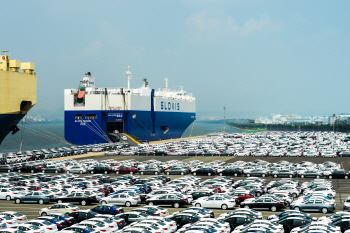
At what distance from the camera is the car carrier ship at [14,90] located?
1460 inches

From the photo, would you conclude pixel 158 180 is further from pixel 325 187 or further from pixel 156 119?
pixel 156 119

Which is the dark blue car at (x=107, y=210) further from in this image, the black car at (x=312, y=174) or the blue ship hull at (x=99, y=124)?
the blue ship hull at (x=99, y=124)

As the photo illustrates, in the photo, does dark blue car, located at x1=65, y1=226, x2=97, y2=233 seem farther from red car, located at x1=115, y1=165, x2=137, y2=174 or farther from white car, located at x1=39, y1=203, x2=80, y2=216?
red car, located at x1=115, y1=165, x2=137, y2=174

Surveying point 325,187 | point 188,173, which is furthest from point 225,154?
point 325,187

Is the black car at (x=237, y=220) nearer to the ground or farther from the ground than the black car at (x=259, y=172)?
farther from the ground

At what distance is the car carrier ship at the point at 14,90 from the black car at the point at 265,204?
23900 mm

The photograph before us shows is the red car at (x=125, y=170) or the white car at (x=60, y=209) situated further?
the red car at (x=125, y=170)

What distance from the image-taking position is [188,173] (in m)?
45.8

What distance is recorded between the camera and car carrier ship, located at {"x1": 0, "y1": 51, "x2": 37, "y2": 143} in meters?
37.1

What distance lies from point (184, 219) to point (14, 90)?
80.3 feet

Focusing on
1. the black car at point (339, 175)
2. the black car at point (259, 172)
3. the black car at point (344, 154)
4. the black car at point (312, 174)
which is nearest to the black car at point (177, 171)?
the black car at point (259, 172)

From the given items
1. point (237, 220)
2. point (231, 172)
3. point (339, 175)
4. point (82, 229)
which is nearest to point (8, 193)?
point (82, 229)

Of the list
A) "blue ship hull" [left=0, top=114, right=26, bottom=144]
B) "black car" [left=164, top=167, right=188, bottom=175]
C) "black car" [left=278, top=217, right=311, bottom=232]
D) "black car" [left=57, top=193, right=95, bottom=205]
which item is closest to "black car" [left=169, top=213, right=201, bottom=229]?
"black car" [left=278, top=217, right=311, bottom=232]

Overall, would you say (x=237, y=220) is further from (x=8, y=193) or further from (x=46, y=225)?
(x=8, y=193)
